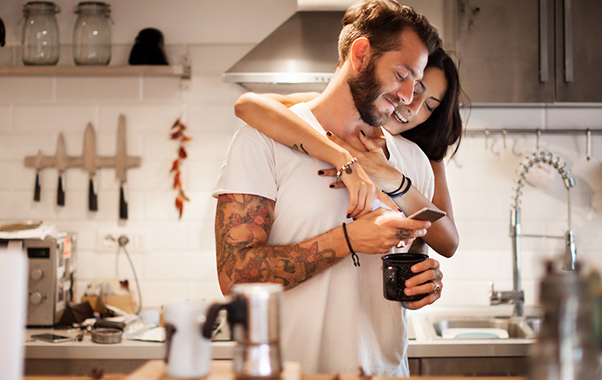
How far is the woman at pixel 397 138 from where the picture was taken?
143 centimetres

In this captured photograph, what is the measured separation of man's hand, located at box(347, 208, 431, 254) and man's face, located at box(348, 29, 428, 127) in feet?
1.00

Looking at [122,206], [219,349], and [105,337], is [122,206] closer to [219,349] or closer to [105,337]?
[105,337]

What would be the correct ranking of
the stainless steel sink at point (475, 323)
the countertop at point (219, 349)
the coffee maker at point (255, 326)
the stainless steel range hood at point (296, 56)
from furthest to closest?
1. the stainless steel sink at point (475, 323)
2. the stainless steel range hood at point (296, 56)
3. the countertop at point (219, 349)
4. the coffee maker at point (255, 326)

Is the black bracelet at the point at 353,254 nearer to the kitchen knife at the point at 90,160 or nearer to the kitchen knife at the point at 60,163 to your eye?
the kitchen knife at the point at 90,160

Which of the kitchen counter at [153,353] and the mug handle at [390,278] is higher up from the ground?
the mug handle at [390,278]

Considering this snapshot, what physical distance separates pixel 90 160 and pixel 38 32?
0.63 metres

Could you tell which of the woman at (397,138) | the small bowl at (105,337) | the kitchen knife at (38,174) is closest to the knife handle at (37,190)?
the kitchen knife at (38,174)

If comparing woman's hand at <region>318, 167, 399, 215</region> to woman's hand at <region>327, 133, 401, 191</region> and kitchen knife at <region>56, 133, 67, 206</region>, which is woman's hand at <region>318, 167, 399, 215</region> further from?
kitchen knife at <region>56, 133, 67, 206</region>

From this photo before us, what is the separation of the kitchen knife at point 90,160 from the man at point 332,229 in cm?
155

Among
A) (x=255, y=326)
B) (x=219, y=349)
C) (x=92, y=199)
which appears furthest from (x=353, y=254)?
(x=92, y=199)

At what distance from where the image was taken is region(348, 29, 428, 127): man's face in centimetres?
150

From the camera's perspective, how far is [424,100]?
1.78 meters

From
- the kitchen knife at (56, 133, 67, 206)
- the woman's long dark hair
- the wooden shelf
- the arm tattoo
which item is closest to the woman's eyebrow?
the woman's long dark hair

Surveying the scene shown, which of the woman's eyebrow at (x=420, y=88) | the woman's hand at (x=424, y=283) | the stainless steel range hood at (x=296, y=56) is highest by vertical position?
the stainless steel range hood at (x=296, y=56)
